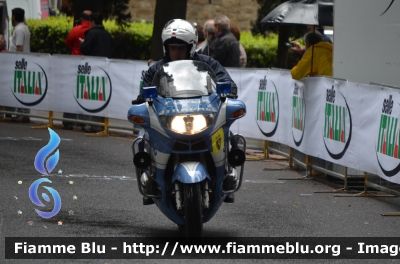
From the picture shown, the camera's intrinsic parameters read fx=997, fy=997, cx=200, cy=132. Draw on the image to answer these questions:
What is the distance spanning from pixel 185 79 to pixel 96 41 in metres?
10.2

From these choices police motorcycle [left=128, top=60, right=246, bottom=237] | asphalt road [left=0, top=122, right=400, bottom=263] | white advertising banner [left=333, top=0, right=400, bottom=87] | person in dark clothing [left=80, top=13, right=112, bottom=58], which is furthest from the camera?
person in dark clothing [left=80, top=13, right=112, bottom=58]

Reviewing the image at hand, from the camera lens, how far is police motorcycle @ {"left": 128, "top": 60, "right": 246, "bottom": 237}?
8.02 meters

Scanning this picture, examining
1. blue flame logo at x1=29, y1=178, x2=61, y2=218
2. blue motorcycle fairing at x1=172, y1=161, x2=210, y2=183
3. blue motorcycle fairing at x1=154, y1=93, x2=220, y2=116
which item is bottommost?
blue flame logo at x1=29, y1=178, x2=61, y2=218

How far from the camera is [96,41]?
18.3m

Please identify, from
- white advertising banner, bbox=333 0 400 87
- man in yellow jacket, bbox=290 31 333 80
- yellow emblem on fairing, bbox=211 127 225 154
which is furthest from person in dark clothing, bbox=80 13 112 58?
yellow emblem on fairing, bbox=211 127 225 154

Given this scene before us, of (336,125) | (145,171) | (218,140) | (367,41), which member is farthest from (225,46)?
(218,140)

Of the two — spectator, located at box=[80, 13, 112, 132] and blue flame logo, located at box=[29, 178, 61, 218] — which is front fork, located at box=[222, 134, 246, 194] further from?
spectator, located at box=[80, 13, 112, 132]

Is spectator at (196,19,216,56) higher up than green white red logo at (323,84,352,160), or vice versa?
spectator at (196,19,216,56)

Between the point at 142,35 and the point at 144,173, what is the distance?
2138 centimetres

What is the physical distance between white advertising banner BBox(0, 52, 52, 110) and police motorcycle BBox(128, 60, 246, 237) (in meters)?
10.4

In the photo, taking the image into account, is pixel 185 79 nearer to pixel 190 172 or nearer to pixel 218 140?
pixel 218 140

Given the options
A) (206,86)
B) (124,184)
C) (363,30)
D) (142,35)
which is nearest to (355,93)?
(363,30)

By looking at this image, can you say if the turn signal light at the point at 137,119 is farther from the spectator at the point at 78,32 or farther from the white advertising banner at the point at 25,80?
the spectator at the point at 78,32

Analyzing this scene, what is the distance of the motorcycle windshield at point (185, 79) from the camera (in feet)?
27.0
